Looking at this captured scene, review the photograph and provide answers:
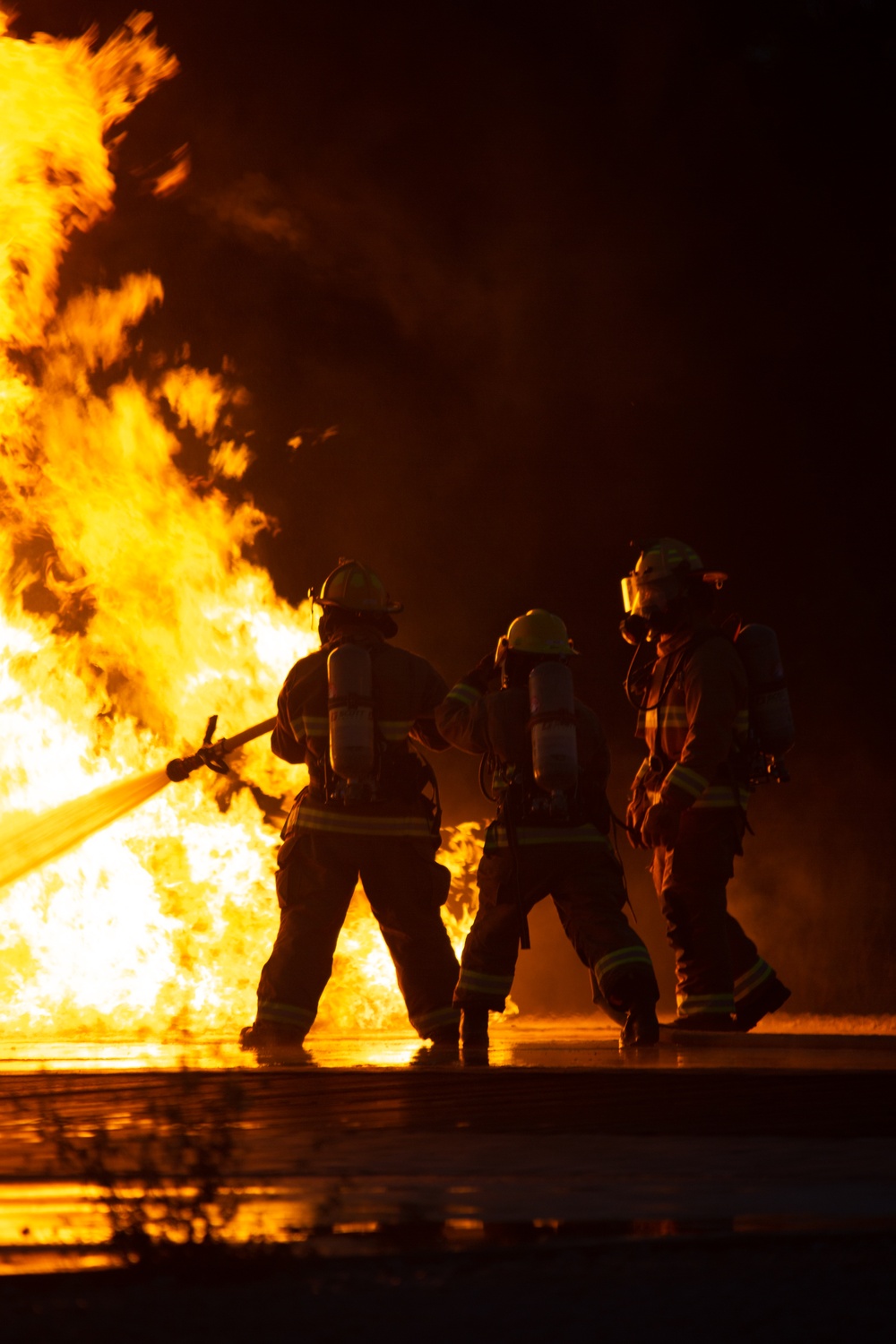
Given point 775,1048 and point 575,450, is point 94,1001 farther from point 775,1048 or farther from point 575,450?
point 775,1048

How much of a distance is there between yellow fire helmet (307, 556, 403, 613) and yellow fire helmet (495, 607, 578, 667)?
1.84ft

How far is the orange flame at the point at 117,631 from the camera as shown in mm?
9609

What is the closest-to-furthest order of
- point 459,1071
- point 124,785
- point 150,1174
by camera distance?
point 150,1174
point 459,1071
point 124,785

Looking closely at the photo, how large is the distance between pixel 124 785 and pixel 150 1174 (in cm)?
553

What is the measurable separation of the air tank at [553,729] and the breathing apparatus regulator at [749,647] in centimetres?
93

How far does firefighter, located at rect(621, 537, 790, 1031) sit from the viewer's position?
7215mm

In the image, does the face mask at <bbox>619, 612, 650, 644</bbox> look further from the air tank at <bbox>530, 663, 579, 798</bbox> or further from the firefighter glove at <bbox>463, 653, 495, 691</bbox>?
the air tank at <bbox>530, 663, 579, 798</bbox>

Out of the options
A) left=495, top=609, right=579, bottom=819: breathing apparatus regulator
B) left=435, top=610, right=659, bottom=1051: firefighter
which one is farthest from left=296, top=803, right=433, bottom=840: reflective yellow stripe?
left=495, top=609, right=579, bottom=819: breathing apparatus regulator

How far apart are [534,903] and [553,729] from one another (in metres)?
0.62

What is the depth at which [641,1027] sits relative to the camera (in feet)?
21.3

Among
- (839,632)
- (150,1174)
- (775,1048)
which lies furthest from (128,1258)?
(839,632)

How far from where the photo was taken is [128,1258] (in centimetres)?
279

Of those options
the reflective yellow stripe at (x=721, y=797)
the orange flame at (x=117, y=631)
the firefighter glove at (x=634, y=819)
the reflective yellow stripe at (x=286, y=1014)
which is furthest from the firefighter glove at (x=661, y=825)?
the orange flame at (x=117, y=631)

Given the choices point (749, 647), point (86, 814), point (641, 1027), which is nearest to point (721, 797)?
point (749, 647)
